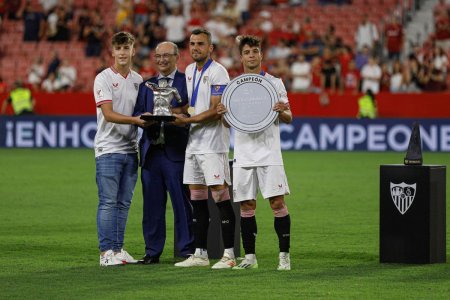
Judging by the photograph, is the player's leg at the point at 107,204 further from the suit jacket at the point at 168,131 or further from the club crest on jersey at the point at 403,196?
the club crest on jersey at the point at 403,196

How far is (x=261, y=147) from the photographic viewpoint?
1038 cm

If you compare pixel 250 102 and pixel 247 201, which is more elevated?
pixel 250 102

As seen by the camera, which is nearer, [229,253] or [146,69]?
[229,253]

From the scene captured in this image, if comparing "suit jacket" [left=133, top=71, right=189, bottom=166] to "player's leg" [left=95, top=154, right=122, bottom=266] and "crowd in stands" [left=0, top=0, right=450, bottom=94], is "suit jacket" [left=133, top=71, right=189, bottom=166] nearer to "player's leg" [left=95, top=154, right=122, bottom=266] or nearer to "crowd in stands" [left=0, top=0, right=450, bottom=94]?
"player's leg" [left=95, top=154, right=122, bottom=266]

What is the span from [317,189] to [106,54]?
1648 centimetres

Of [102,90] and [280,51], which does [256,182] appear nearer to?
[102,90]

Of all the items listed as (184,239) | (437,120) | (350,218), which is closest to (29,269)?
(184,239)

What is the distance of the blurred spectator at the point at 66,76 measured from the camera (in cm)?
3328

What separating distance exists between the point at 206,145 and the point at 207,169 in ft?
0.75

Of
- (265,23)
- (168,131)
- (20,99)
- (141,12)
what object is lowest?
(168,131)

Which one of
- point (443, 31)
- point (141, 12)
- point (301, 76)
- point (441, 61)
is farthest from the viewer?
point (141, 12)

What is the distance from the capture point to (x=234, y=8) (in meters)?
35.0

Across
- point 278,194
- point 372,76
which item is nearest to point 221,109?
point 278,194

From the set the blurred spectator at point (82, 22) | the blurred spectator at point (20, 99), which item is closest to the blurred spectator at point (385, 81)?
the blurred spectator at point (20, 99)
